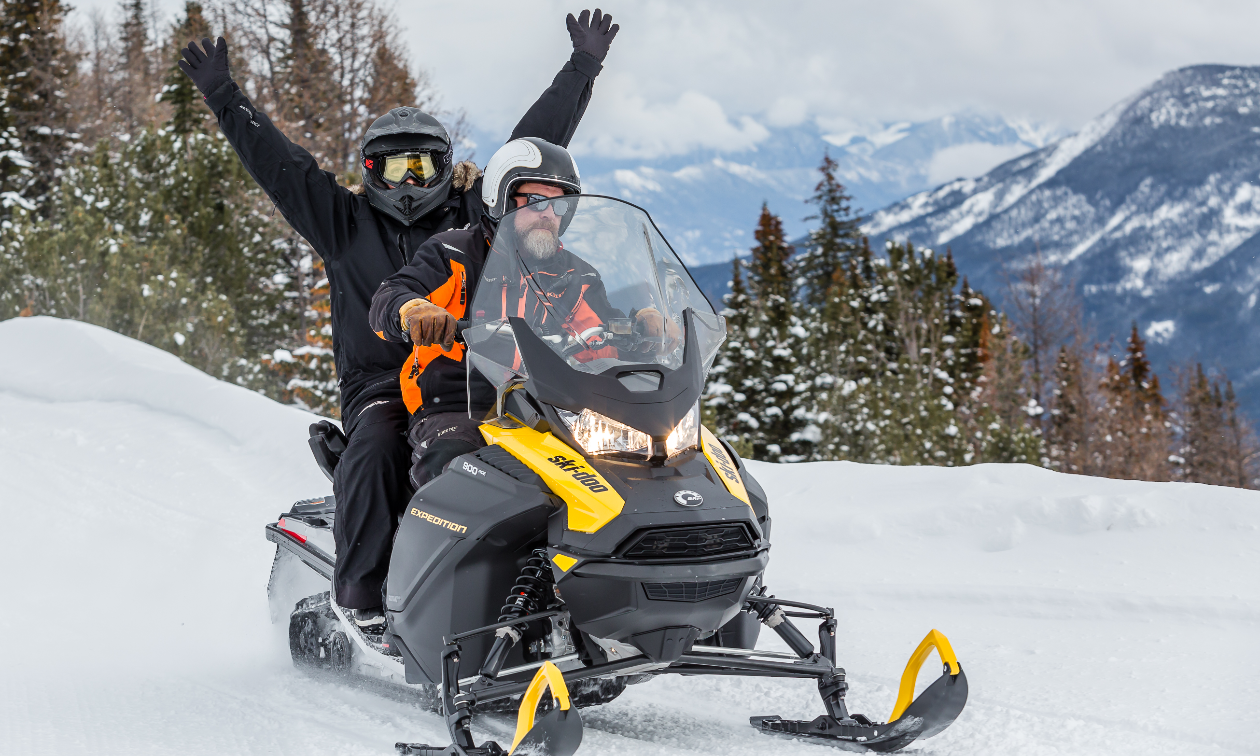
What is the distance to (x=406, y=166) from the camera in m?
4.01

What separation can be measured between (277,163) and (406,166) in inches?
24.1

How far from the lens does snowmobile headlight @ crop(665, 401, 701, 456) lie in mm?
2719

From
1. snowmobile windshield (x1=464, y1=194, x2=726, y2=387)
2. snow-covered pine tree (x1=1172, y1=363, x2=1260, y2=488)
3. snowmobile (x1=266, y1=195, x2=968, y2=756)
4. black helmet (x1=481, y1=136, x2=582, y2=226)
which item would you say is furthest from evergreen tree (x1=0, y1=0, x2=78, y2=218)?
snow-covered pine tree (x1=1172, y1=363, x2=1260, y2=488)

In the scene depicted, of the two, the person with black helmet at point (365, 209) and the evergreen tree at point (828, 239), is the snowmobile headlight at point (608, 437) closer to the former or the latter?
the person with black helmet at point (365, 209)

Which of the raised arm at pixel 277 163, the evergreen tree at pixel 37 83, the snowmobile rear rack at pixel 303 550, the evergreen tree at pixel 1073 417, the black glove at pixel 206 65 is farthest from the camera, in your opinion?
the evergreen tree at pixel 1073 417

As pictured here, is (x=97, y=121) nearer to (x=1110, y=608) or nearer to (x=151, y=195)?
(x=151, y=195)

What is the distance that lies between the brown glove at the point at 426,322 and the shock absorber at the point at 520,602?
63 cm

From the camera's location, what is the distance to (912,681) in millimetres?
2920

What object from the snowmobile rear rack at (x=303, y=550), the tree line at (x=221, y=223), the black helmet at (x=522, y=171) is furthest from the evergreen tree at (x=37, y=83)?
the black helmet at (x=522, y=171)

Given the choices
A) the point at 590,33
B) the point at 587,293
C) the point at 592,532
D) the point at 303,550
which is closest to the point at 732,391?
the point at 590,33

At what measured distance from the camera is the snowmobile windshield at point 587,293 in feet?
9.37

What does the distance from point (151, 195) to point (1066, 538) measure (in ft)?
59.5

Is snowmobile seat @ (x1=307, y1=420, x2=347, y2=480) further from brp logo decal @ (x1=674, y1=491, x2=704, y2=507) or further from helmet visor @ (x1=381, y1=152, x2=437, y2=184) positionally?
brp logo decal @ (x1=674, y1=491, x2=704, y2=507)

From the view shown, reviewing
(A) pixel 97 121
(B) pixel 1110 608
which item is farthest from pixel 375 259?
(A) pixel 97 121
